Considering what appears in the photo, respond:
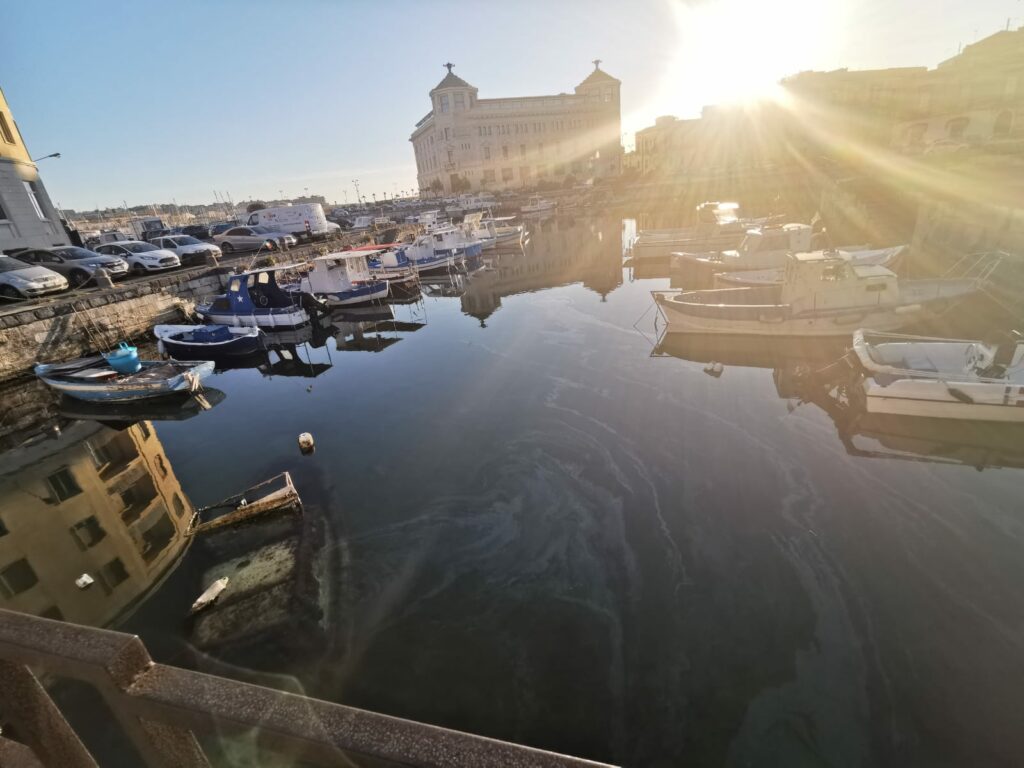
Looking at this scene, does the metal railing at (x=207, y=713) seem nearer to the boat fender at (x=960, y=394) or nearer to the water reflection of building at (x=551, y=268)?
the boat fender at (x=960, y=394)

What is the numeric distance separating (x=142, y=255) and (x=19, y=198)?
7145mm

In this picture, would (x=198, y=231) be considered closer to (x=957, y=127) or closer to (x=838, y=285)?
(x=838, y=285)

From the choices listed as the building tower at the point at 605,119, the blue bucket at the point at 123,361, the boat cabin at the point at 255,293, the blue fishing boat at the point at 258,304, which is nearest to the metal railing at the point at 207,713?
the blue bucket at the point at 123,361

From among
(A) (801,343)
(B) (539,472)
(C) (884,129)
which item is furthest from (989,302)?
(C) (884,129)

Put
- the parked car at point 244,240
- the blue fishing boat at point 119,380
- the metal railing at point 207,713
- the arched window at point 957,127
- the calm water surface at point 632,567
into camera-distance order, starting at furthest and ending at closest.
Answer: the arched window at point 957,127 < the parked car at point 244,240 < the blue fishing boat at point 119,380 < the calm water surface at point 632,567 < the metal railing at point 207,713

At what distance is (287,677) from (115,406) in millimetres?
15352

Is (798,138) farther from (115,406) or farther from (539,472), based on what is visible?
(115,406)

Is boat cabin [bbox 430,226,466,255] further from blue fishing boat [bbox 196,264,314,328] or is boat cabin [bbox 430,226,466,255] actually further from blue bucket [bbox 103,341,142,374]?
blue bucket [bbox 103,341,142,374]

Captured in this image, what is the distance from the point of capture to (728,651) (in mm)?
6520

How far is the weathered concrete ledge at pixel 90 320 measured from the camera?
62.5ft

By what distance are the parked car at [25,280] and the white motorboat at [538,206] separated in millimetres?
60295

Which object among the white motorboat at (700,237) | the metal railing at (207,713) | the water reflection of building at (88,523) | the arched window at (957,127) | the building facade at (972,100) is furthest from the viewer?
the arched window at (957,127)

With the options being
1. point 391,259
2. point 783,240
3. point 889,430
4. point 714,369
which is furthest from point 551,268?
point 889,430

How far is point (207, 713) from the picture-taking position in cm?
154
